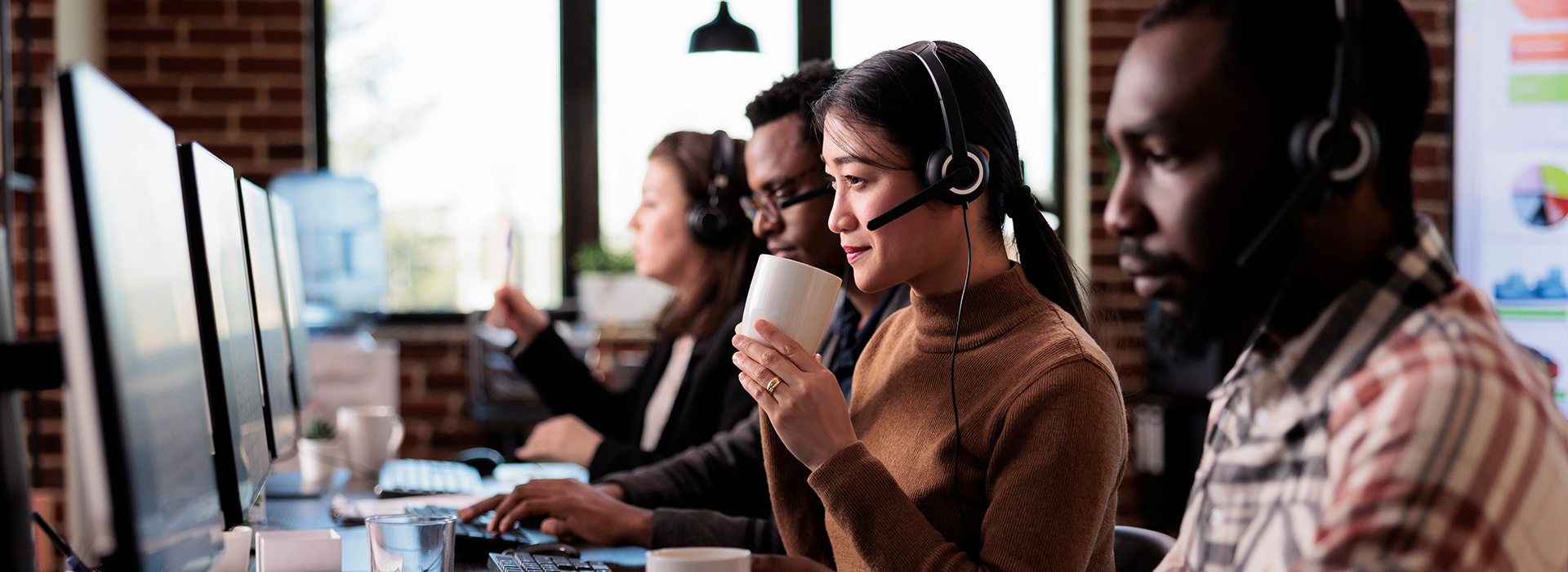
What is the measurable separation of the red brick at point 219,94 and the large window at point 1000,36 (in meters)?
1.83

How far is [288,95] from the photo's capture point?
333cm

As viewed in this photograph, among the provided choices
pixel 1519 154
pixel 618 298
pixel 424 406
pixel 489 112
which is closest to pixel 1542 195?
pixel 1519 154

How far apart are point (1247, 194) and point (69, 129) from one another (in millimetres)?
591

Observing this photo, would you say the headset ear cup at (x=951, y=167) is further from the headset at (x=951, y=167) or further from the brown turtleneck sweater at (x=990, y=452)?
the brown turtleneck sweater at (x=990, y=452)

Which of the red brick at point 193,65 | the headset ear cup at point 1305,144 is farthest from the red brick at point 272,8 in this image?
the headset ear cup at point 1305,144

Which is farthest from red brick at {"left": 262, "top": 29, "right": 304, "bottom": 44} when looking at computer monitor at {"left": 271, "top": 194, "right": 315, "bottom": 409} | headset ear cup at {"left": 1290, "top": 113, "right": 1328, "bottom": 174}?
headset ear cup at {"left": 1290, "top": 113, "right": 1328, "bottom": 174}

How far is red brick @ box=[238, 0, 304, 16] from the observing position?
330 centimetres

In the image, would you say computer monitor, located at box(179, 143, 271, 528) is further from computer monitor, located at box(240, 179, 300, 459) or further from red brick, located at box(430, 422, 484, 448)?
red brick, located at box(430, 422, 484, 448)

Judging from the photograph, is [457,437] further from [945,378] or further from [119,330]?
[119,330]

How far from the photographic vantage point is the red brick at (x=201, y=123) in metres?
3.29

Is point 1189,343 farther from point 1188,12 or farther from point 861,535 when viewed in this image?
point 861,535

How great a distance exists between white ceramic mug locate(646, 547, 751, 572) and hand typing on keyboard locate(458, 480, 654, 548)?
0.42 metres

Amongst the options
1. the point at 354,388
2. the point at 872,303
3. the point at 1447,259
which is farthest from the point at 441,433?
the point at 1447,259

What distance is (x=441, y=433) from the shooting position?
134 inches
